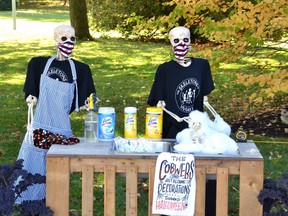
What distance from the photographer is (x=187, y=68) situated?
17.3ft

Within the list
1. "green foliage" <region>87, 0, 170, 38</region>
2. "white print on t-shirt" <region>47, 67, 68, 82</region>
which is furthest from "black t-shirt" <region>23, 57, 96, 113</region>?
"green foliage" <region>87, 0, 170, 38</region>

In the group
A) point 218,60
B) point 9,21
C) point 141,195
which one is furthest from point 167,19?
point 9,21

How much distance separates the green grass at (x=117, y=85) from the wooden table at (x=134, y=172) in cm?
181

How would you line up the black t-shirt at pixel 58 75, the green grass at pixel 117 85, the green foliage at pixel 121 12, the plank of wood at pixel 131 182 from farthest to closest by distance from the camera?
the green foliage at pixel 121 12 < the green grass at pixel 117 85 < the black t-shirt at pixel 58 75 < the plank of wood at pixel 131 182

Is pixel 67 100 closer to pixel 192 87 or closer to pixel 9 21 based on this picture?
pixel 192 87

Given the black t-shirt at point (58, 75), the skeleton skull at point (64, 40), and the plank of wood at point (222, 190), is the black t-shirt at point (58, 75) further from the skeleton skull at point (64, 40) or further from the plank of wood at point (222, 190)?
the plank of wood at point (222, 190)

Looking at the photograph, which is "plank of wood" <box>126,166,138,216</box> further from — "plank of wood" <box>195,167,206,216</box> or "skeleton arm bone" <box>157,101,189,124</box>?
"skeleton arm bone" <box>157,101,189,124</box>

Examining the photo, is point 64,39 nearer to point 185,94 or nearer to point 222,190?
point 185,94

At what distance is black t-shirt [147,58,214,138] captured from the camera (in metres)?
5.24

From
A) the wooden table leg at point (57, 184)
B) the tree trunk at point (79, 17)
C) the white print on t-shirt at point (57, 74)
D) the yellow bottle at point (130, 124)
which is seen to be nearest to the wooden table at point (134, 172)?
the wooden table leg at point (57, 184)

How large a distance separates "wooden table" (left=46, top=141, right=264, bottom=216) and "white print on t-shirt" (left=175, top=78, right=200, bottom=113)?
0.77 meters

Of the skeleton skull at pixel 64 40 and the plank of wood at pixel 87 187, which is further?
the skeleton skull at pixel 64 40

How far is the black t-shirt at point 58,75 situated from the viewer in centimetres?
529

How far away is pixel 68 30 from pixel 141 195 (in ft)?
6.97
